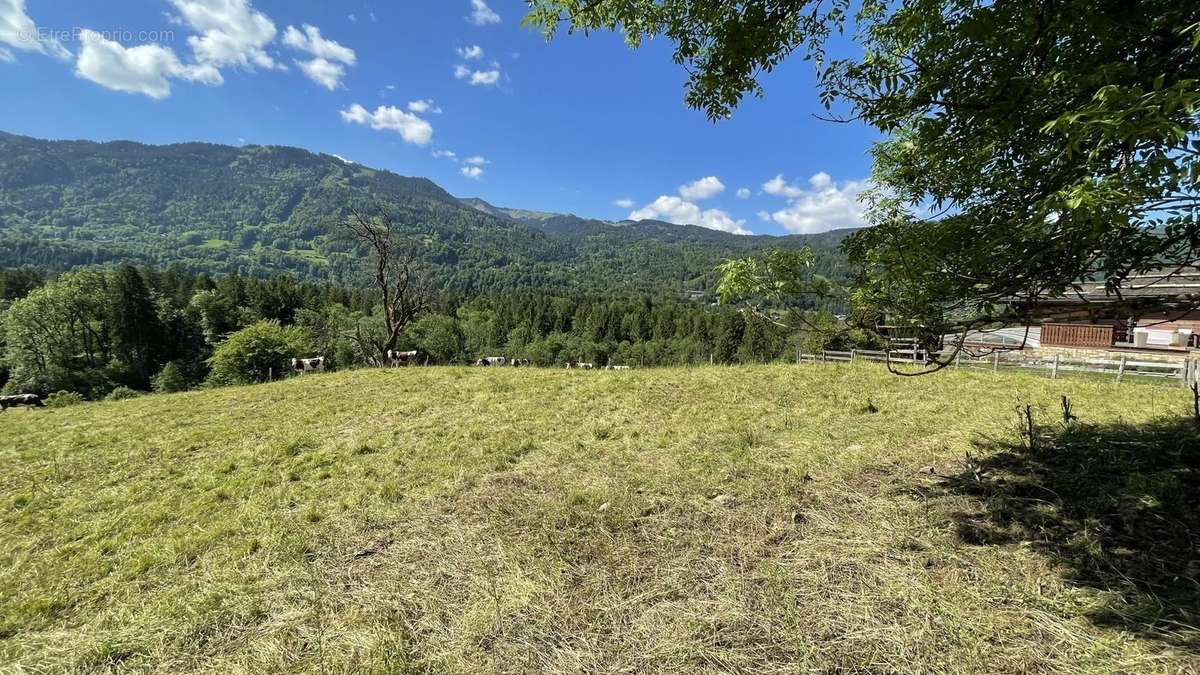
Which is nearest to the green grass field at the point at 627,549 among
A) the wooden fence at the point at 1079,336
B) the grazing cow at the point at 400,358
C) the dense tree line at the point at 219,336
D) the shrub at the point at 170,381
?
the grazing cow at the point at 400,358

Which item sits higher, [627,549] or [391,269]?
[391,269]

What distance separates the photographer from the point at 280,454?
22.2ft

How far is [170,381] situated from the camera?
47.9 metres

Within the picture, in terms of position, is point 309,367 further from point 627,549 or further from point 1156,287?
point 1156,287

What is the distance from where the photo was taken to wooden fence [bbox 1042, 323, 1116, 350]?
2031cm

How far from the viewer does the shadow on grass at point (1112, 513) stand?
8.76 ft

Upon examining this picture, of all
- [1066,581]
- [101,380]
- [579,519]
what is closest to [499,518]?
[579,519]

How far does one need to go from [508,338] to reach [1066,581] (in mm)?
93963

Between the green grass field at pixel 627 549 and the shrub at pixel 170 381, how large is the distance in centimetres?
5306

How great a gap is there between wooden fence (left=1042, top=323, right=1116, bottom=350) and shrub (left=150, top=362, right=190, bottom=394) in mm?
67510

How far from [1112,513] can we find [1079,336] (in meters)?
24.5

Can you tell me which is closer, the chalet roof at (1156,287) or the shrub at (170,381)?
the chalet roof at (1156,287)

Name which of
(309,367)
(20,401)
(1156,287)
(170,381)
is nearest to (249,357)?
(170,381)

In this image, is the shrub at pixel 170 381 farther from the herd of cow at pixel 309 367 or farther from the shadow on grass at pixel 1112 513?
the shadow on grass at pixel 1112 513
